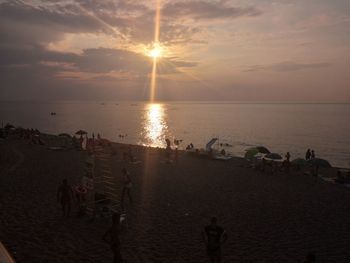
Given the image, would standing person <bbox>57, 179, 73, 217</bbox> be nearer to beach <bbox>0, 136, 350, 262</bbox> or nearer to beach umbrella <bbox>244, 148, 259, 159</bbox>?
beach <bbox>0, 136, 350, 262</bbox>

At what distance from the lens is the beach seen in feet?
32.1

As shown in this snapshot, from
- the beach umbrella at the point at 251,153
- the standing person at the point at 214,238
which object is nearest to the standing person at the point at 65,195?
the standing person at the point at 214,238

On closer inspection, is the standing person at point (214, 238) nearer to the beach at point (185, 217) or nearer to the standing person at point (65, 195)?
the beach at point (185, 217)

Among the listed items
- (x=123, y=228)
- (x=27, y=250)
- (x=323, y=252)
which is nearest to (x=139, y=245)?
(x=123, y=228)

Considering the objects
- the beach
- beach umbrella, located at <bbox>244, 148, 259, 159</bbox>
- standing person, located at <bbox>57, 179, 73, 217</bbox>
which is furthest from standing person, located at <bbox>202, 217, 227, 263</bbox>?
beach umbrella, located at <bbox>244, 148, 259, 159</bbox>

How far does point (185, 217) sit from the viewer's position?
13.1 meters

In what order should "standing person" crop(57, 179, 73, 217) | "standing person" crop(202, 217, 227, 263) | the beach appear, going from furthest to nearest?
1. "standing person" crop(57, 179, 73, 217)
2. the beach
3. "standing person" crop(202, 217, 227, 263)

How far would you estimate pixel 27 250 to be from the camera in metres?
9.39

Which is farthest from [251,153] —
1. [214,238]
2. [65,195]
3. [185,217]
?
[214,238]

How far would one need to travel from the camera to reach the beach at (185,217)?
980 centimetres

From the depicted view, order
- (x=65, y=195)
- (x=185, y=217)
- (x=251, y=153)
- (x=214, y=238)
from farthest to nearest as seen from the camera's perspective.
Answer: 1. (x=251, y=153)
2. (x=185, y=217)
3. (x=65, y=195)
4. (x=214, y=238)

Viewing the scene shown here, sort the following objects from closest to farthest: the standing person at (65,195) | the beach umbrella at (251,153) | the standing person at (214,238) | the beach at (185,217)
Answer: the standing person at (214,238) < the beach at (185,217) < the standing person at (65,195) < the beach umbrella at (251,153)

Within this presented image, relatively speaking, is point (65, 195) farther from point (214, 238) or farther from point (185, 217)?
point (214, 238)

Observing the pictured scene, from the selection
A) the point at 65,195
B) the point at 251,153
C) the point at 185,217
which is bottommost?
the point at 185,217
